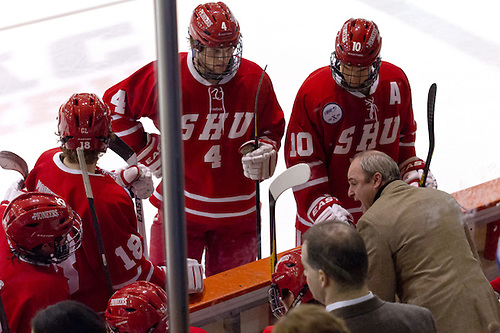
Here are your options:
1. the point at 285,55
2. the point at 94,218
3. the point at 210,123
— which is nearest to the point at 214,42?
the point at 210,123

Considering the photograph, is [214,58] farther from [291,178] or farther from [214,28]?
[291,178]

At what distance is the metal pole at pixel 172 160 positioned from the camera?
936 millimetres

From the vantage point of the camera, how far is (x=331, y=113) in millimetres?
2646

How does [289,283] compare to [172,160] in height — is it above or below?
below

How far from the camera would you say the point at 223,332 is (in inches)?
89.3

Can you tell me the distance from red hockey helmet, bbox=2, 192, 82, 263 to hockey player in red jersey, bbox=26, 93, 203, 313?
0.17m

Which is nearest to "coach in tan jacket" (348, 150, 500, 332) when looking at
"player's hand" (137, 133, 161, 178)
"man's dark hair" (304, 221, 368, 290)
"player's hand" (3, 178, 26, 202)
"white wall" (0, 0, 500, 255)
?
"man's dark hair" (304, 221, 368, 290)

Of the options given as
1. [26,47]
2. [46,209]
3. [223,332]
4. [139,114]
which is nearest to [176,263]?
[46,209]

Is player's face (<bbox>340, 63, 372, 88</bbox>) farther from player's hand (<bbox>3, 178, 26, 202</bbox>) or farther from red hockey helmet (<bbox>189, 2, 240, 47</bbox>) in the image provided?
player's hand (<bbox>3, 178, 26, 202</bbox>)

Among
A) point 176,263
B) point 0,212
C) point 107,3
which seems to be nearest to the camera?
point 176,263

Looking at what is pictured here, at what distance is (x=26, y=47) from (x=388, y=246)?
4015 millimetres

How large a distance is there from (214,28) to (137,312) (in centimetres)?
Answer: 117

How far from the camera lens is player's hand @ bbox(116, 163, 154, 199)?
256cm

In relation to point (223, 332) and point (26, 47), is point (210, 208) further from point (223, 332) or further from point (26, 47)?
point (26, 47)
